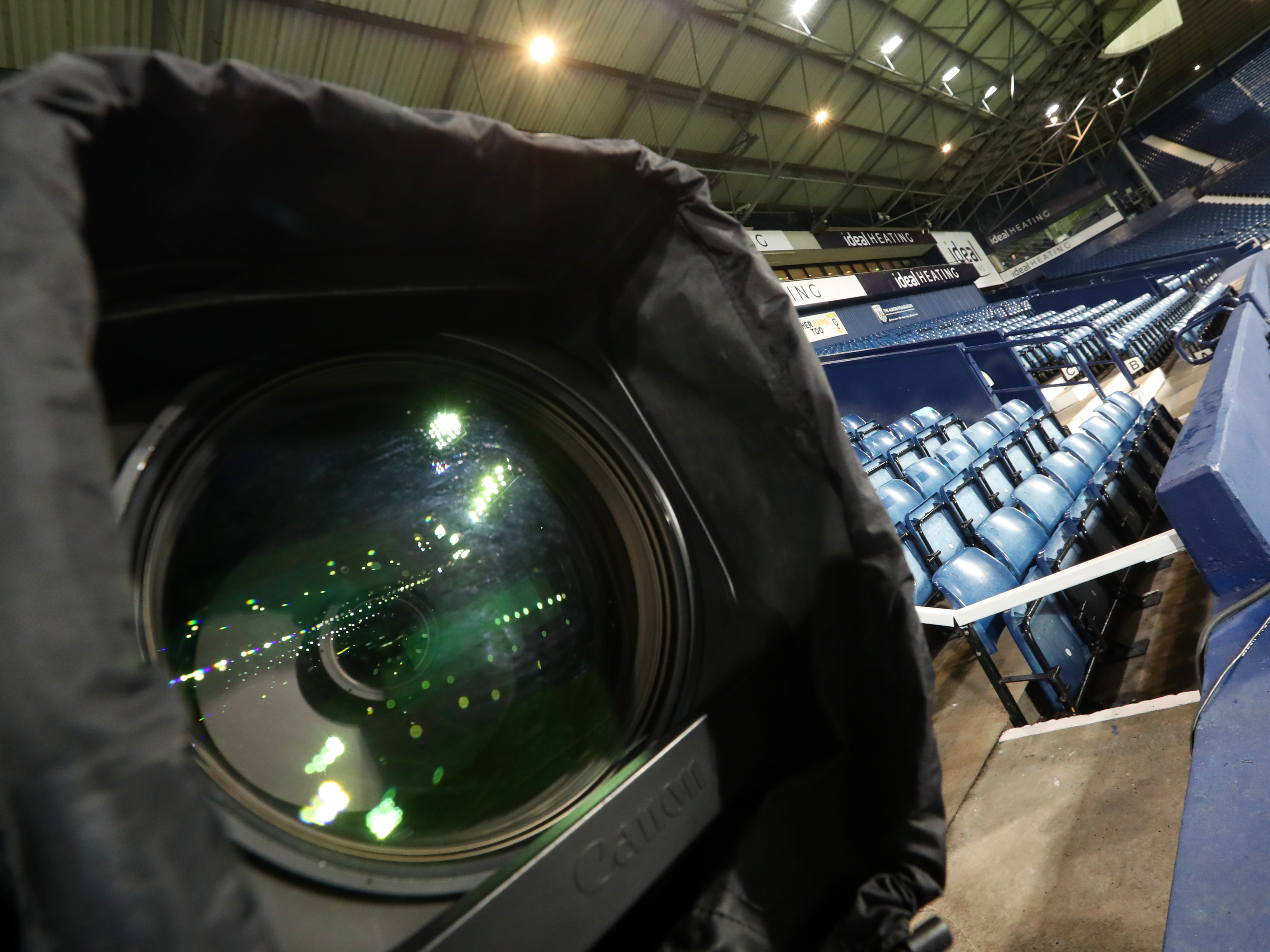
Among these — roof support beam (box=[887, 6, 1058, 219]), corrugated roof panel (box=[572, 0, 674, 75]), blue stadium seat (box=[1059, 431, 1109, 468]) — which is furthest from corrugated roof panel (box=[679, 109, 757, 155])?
blue stadium seat (box=[1059, 431, 1109, 468])

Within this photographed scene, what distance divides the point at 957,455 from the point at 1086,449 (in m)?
0.50

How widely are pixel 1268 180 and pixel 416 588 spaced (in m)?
16.4

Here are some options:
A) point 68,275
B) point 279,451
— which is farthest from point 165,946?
point 279,451

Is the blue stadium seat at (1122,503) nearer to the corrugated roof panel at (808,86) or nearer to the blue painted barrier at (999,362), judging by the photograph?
the blue painted barrier at (999,362)

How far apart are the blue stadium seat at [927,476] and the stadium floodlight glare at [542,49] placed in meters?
4.85

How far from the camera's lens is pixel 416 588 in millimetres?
474

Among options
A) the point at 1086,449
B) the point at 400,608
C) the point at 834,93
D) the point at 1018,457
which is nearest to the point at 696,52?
the point at 834,93

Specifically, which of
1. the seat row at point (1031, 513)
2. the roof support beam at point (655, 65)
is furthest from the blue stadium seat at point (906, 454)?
the roof support beam at point (655, 65)

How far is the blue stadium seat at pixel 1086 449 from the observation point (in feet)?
8.53

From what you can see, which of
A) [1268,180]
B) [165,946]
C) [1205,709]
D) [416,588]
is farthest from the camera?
[1268,180]

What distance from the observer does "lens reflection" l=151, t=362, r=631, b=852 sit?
388 millimetres

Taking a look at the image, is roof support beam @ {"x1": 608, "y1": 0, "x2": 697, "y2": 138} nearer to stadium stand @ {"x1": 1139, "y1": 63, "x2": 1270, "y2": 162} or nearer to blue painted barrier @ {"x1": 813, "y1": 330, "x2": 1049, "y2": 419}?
blue painted barrier @ {"x1": 813, "y1": 330, "x2": 1049, "y2": 419}

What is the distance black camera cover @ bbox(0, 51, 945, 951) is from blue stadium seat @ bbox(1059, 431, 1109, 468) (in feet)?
8.73

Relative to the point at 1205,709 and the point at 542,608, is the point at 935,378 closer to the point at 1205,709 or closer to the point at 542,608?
the point at 1205,709
